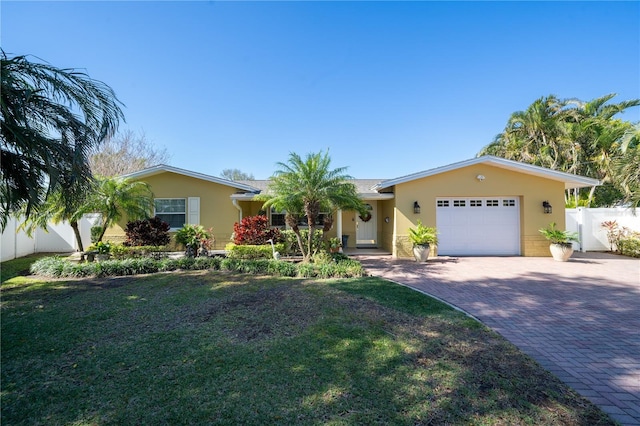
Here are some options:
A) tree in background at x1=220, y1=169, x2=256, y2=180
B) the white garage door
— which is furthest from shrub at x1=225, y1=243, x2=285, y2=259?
tree in background at x1=220, y1=169, x2=256, y2=180

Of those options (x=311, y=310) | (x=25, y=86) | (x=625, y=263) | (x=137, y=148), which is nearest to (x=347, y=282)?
(x=311, y=310)

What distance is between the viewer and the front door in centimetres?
1624

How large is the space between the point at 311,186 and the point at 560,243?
10072 millimetres

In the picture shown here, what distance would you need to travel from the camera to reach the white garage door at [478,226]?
40.9 feet

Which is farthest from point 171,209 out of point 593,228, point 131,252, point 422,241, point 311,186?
point 593,228

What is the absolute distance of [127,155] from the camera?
83.6 ft

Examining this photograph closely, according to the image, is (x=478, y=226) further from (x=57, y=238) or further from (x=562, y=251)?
(x=57, y=238)

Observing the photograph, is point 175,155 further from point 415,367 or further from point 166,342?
point 415,367

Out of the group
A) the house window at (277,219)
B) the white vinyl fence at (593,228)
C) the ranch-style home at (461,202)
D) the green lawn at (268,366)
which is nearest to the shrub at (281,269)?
the green lawn at (268,366)

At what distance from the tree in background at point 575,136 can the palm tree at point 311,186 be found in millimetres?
17336

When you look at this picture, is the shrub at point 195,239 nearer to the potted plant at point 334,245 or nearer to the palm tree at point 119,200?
the palm tree at point 119,200

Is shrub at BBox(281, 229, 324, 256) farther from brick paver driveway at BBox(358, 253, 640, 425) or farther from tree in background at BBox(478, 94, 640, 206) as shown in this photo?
tree in background at BBox(478, 94, 640, 206)

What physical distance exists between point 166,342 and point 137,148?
1104 inches

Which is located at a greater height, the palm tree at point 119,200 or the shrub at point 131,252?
the palm tree at point 119,200
